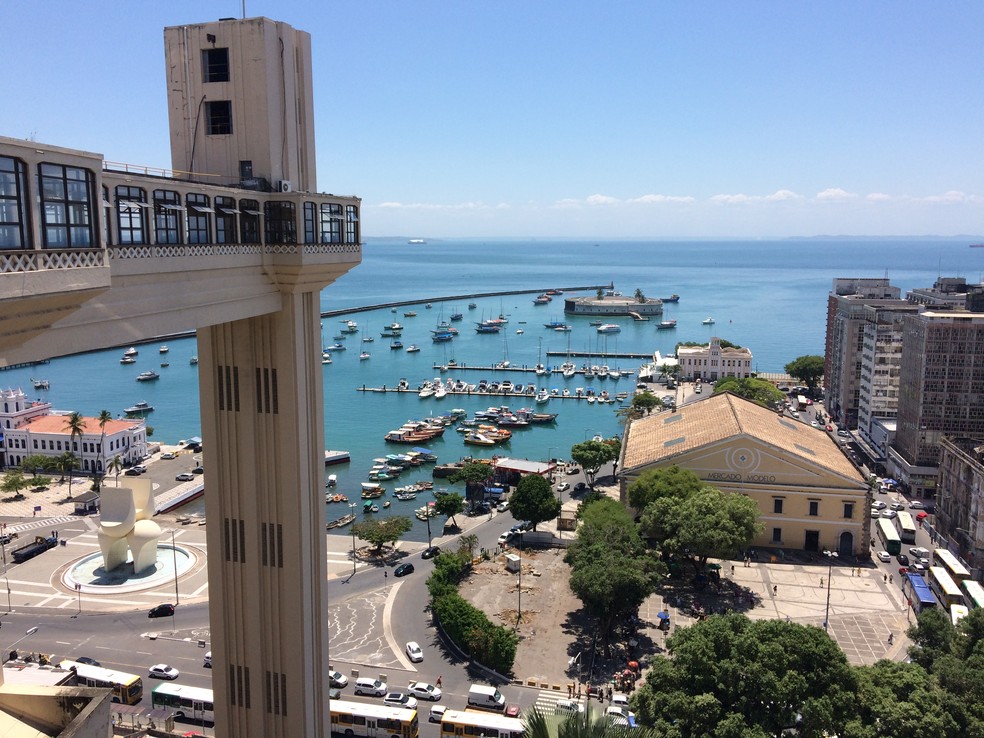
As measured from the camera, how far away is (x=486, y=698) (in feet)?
92.0

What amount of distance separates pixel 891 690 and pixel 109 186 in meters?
22.0

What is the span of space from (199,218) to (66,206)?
411 cm

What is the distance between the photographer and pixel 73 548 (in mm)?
43625

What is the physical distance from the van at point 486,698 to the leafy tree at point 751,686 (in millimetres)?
7531

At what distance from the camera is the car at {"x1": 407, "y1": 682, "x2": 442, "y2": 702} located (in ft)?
94.1

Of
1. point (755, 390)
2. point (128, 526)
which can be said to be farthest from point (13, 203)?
point (755, 390)

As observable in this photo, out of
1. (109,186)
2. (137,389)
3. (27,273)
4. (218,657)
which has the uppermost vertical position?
(109,186)

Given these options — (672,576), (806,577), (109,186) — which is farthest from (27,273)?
(806,577)

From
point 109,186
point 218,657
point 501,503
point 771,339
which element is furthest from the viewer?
point 771,339

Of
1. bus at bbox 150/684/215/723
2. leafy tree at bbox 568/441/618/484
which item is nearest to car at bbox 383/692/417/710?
bus at bbox 150/684/215/723

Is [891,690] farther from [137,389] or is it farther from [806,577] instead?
[137,389]

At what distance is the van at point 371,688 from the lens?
1129 inches

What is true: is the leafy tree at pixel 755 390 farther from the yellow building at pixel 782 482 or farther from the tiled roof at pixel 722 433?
the yellow building at pixel 782 482

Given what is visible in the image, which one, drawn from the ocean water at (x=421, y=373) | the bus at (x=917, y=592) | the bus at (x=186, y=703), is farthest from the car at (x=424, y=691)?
the bus at (x=917, y=592)
